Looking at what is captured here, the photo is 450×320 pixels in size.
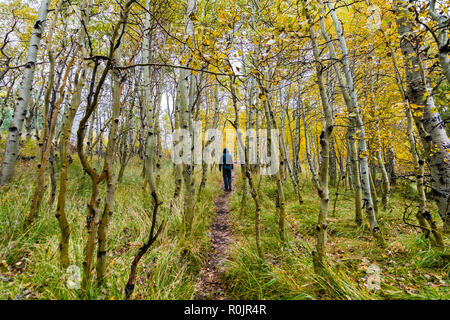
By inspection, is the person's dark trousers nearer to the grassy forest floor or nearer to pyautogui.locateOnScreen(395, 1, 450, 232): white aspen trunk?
the grassy forest floor

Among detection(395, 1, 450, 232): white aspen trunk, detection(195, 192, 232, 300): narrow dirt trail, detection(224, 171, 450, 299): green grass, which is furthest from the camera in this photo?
detection(395, 1, 450, 232): white aspen trunk

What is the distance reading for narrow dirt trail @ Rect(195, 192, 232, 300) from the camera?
94.1 inches

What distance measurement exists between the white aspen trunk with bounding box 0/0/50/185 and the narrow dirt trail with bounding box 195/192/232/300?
420 cm

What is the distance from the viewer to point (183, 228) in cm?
337

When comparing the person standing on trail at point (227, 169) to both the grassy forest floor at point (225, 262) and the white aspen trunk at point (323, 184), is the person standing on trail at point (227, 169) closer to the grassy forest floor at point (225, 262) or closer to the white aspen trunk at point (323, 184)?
the grassy forest floor at point (225, 262)

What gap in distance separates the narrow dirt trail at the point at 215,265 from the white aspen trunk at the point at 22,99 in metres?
4.20

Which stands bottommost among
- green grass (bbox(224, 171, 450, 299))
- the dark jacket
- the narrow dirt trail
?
the narrow dirt trail

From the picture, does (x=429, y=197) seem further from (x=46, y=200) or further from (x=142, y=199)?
(x=46, y=200)

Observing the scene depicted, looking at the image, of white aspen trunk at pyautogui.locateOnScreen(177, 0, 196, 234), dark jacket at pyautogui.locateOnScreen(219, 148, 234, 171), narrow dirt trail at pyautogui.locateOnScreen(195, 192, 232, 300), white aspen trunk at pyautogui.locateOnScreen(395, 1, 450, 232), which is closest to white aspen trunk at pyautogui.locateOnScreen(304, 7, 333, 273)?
narrow dirt trail at pyautogui.locateOnScreen(195, 192, 232, 300)

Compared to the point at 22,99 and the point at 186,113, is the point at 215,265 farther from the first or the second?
the point at 22,99

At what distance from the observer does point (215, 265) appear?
3006 mm

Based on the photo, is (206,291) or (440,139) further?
(440,139)
